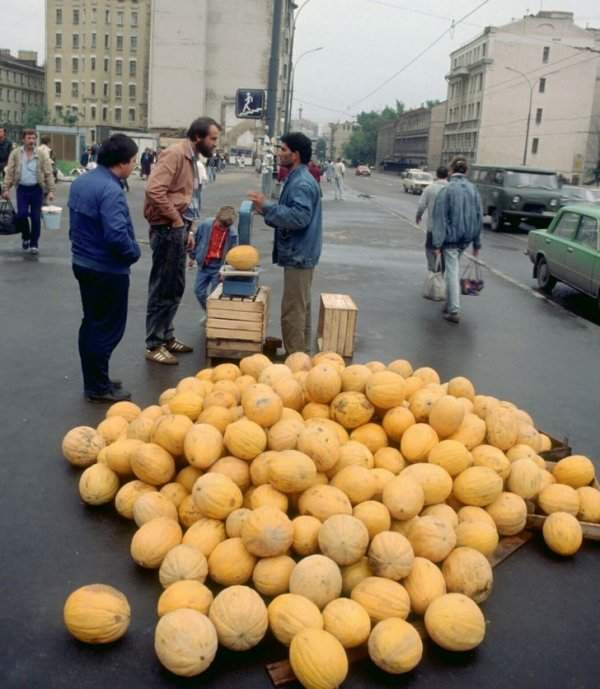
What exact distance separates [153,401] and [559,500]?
3.49m

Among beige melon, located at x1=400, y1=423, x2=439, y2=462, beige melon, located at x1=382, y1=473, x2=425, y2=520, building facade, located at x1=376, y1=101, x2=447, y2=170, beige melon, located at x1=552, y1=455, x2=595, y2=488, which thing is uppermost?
building facade, located at x1=376, y1=101, x2=447, y2=170

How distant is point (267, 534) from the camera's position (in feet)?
11.8

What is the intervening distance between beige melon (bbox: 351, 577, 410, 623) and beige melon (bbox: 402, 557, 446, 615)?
3.1 inches

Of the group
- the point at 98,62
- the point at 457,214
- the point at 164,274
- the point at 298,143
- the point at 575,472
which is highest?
the point at 98,62

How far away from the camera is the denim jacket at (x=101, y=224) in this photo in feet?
18.9

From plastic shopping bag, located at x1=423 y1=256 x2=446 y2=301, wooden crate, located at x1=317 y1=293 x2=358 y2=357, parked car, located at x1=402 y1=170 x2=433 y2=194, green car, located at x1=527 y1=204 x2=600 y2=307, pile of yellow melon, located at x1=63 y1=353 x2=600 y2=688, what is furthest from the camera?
parked car, located at x1=402 y1=170 x2=433 y2=194

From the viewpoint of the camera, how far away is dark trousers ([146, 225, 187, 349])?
7.29 m

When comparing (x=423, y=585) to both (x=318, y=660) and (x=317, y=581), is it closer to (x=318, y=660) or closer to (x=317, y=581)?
(x=317, y=581)

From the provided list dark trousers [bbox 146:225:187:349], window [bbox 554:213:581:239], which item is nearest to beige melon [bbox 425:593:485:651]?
dark trousers [bbox 146:225:187:349]

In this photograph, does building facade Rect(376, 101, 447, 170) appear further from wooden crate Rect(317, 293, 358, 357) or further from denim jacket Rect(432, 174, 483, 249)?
wooden crate Rect(317, 293, 358, 357)

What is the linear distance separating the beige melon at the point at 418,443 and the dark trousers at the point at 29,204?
1079 centimetres

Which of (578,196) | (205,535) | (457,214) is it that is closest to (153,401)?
(205,535)

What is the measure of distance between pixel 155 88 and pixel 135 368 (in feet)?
297

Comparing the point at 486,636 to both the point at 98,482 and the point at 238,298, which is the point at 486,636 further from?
the point at 238,298
